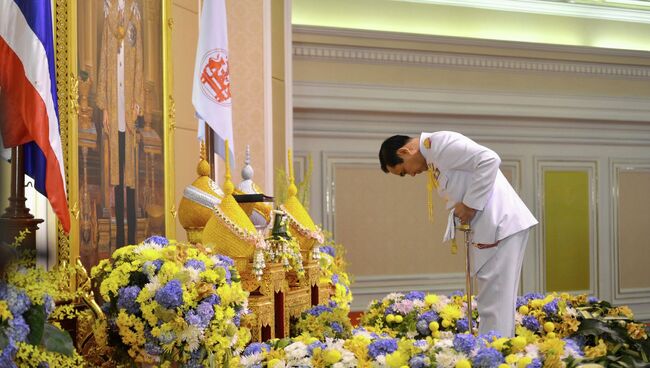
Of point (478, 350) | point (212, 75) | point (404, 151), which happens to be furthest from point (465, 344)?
point (212, 75)

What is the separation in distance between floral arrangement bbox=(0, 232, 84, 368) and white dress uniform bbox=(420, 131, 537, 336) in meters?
2.23

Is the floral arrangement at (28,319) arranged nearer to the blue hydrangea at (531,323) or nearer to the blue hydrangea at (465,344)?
the blue hydrangea at (465,344)

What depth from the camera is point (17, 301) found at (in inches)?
78.0

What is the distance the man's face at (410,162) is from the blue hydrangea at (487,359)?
6.12 feet

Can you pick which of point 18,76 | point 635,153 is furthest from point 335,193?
point 18,76

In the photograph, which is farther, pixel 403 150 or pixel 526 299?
pixel 526 299

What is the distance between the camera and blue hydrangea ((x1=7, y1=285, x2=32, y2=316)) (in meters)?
1.97

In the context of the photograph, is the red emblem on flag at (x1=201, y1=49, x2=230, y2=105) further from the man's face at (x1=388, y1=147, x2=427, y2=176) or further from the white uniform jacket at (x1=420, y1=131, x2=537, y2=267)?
the white uniform jacket at (x1=420, y1=131, x2=537, y2=267)

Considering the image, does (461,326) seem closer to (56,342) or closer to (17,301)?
(56,342)

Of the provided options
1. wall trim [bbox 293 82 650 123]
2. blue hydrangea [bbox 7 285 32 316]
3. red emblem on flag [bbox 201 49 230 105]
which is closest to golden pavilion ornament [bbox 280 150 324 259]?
red emblem on flag [bbox 201 49 230 105]

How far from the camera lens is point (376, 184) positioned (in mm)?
7629

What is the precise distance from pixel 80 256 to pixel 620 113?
6.40 meters

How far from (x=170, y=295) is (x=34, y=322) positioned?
0.70m

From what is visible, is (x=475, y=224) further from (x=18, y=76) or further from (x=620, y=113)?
(x=620, y=113)
